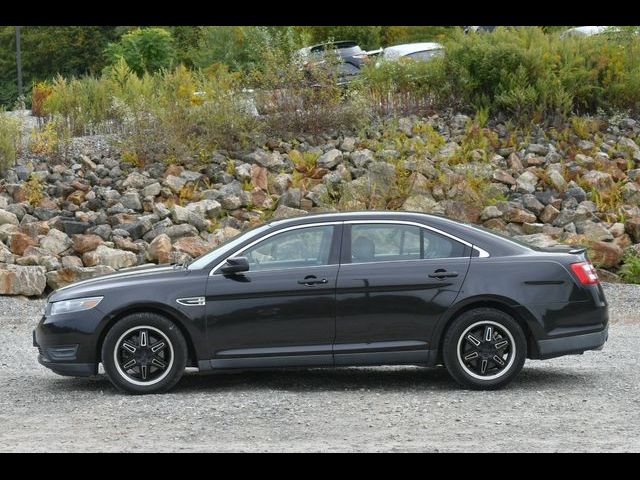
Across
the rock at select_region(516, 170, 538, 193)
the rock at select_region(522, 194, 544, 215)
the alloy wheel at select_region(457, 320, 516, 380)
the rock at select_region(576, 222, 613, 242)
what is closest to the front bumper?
the alloy wheel at select_region(457, 320, 516, 380)

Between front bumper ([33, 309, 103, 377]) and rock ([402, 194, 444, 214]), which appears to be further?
rock ([402, 194, 444, 214])

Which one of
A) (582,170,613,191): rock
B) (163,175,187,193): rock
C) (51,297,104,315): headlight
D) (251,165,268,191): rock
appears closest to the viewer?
(51,297,104,315): headlight

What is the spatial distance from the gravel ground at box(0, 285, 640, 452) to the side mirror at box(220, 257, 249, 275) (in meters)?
1.01

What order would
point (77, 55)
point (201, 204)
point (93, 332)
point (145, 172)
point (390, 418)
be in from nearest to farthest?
point (390, 418)
point (93, 332)
point (201, 204)
point (145, 172)
point (77, 55)

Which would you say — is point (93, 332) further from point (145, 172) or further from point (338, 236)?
point (145, 172)

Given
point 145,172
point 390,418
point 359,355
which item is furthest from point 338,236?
point 145,172

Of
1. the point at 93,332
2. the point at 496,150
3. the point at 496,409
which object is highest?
the point at 496,150

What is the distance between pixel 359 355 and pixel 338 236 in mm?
1022

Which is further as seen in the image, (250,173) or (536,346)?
(250,173)

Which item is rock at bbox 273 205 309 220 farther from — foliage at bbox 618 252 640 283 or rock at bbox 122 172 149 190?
foliage at bbox 618 252 640 283

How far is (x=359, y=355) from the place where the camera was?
9359 millimetres

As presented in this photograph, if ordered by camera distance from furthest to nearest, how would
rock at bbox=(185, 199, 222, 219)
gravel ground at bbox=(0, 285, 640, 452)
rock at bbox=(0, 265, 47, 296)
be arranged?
rock at bbox=(185, 199, 222, 219) < rock at bbox=(0, 265, 47, 296) < gravel ground at bbox=(0, 285, 640, 452)

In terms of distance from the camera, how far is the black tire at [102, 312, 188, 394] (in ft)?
30.5

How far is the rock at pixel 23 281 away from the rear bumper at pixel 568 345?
8.16m
